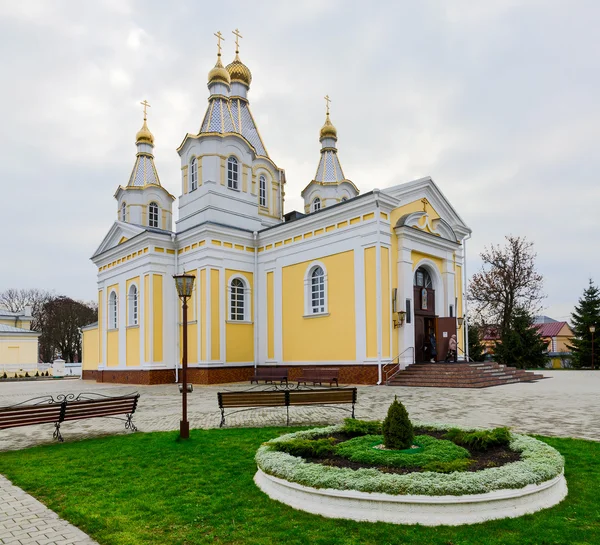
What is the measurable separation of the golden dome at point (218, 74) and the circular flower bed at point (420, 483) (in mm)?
20734

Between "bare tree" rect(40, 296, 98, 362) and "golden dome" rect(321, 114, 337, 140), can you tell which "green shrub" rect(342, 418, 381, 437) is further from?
"bare tree" rect(40, 296, 98, 362)

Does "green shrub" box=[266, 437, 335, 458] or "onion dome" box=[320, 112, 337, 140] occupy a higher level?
"onion dome" box=[320, 112, 337, 140]

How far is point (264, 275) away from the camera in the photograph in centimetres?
2086

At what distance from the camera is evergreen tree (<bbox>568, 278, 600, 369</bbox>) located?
3077cm

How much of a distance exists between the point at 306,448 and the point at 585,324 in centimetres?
3174

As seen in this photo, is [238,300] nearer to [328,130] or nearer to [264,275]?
[264,275]

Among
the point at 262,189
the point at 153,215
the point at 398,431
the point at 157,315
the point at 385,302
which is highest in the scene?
the point at 262,189

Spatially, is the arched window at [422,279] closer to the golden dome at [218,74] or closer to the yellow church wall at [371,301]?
the yellow church wall at [371,301]

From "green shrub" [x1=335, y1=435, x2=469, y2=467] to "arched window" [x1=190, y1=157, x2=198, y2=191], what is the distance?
1813 centimetres

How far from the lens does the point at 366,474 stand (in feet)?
14.9

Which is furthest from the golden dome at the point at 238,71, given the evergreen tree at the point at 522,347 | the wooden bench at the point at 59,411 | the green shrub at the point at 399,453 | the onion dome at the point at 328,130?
the green shrub at the point at 399,453

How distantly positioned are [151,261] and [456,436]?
1700cm

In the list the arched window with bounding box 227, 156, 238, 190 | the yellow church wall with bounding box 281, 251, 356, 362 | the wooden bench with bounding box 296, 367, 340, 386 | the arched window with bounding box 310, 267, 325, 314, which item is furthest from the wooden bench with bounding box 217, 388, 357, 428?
the arched window with bounding box 227, 156, 238, 190

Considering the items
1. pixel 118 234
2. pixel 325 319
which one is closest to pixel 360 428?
pixel 325 319
